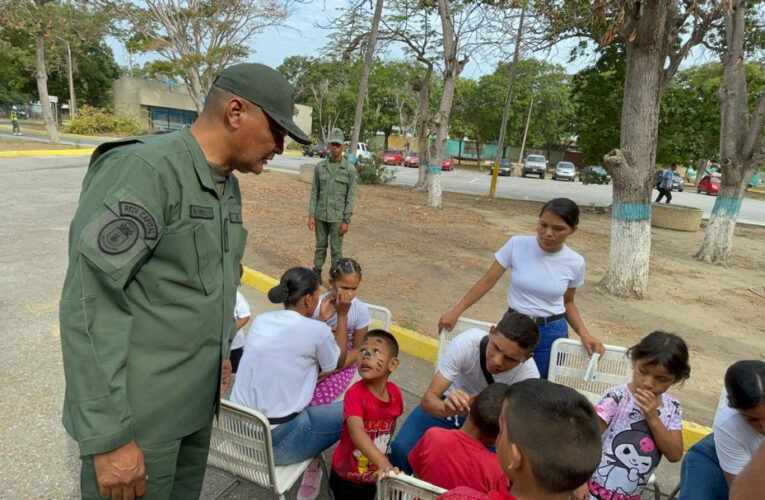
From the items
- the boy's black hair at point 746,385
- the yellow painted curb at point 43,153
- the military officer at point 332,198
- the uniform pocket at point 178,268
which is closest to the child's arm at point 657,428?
the boy's black hair at point 746,385

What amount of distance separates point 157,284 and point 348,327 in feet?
5.92

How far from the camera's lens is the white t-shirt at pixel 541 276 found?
296 centimetres

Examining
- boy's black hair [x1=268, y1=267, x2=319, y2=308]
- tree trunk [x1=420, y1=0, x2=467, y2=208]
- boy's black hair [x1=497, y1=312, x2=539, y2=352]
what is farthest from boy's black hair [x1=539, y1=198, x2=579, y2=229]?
tree trunk [x1=420, y1=0, x2=467, y2=208]

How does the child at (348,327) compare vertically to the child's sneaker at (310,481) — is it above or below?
above

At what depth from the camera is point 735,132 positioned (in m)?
8.13

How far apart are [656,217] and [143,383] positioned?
48.2ft

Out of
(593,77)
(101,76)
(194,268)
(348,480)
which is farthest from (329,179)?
(101,76)

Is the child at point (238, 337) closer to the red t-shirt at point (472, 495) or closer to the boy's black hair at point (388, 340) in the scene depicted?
the boy's black hair at point (388, 340)

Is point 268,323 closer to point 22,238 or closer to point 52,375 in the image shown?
point 52,375

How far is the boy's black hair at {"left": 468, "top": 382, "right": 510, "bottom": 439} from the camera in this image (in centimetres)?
179

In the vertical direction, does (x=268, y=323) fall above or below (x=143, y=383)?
below

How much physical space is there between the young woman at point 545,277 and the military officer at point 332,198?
281cm

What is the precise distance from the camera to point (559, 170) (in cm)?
3153

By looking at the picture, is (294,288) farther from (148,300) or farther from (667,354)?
(667,354)
